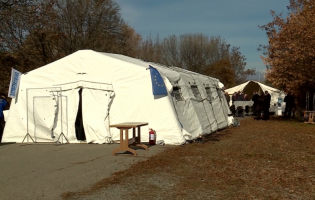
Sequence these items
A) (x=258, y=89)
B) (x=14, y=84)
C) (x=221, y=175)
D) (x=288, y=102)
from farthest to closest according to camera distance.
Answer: (x=258, y=89) < (x=288, y=102) < (x=14, y=84) < (x=221, y=175)

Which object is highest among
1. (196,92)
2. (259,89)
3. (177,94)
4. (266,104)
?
(259,89)

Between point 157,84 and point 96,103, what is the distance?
234 cm

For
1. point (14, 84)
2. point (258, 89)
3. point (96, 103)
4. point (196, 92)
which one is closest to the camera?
point (96, 103)

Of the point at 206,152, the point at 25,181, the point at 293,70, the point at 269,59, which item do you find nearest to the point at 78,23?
the point at 269,59

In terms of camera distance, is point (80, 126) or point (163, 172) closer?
point (163, 172)

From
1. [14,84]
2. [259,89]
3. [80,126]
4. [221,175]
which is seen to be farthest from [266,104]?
[221,175]

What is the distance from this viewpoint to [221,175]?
25.6 ft

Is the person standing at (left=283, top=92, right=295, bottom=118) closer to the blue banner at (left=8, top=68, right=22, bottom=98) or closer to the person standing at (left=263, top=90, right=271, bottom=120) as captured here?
the person standing at (left=263, top=90, right=271, bottom=120)

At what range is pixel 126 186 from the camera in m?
7.02

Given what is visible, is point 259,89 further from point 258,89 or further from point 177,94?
point 177,94

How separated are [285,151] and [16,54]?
1688 cm

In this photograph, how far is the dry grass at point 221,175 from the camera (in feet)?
21.4

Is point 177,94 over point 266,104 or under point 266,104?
over

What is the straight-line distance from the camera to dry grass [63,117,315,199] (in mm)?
6514
